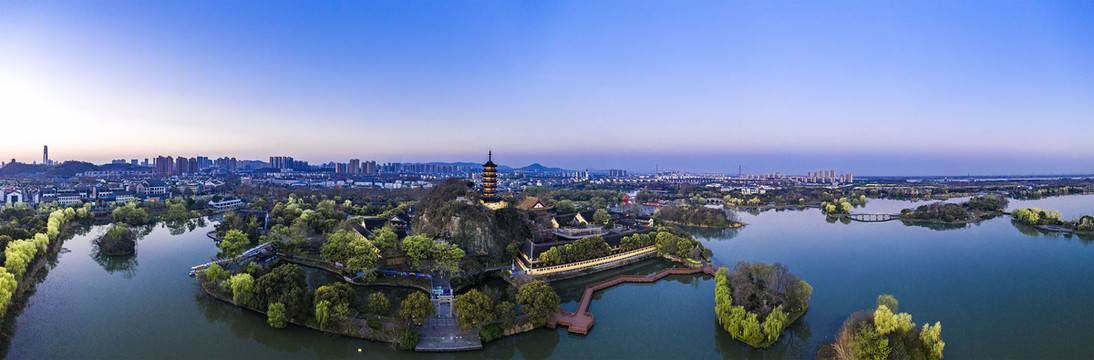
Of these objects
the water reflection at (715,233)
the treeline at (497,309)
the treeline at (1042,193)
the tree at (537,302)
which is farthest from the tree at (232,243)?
the treeline at (1042,193)

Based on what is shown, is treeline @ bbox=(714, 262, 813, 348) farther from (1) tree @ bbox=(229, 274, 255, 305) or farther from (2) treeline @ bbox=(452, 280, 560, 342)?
(1) tree @ bbox=(229, 274, 255, 305)

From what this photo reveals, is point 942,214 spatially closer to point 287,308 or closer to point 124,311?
point 287,308

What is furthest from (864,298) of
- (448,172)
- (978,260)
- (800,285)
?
(448,172)

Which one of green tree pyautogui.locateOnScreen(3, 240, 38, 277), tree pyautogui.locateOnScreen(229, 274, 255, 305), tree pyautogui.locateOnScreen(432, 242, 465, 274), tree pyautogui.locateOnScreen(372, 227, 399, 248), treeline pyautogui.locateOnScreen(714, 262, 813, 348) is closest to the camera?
treeline pyautogui.locateOnScreen(714, 262, 813, 348)

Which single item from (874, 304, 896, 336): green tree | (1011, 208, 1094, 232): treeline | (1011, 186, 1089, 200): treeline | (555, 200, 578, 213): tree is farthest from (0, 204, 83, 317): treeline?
(1011, 186, 1089, 200): treeline

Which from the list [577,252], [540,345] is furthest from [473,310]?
[577,252]

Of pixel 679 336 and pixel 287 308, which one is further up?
pixel 287 308
